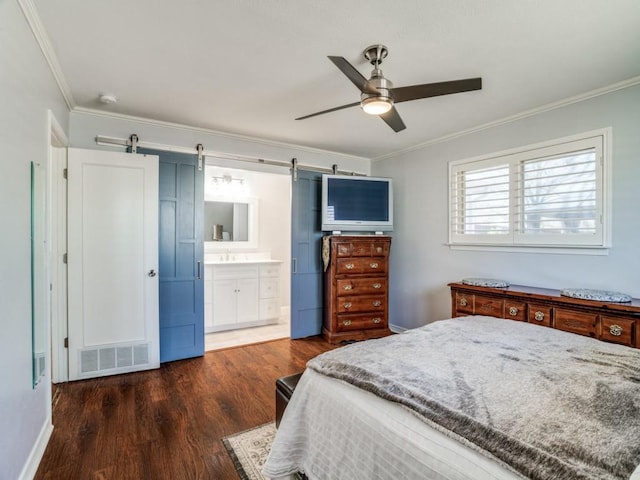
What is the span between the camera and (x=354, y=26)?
1.82 meters

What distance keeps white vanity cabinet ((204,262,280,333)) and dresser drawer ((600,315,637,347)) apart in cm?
369

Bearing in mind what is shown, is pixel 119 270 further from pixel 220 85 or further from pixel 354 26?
pixel 354 26

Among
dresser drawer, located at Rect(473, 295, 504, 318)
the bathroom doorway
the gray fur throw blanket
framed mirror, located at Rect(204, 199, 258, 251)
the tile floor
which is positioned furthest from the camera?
framed mirror, located at Rect(204, 199, 258, 251)

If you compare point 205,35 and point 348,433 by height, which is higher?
point 205,35

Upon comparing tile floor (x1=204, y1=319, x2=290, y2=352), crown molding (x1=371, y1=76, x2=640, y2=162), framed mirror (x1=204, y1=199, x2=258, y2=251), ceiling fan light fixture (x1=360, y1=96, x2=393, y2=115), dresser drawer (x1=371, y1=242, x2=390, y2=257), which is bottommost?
tile floor (x1=204, y1=319, x2=290, y2=352)

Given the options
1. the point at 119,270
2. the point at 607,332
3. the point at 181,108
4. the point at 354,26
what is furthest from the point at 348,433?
the point at 181,108

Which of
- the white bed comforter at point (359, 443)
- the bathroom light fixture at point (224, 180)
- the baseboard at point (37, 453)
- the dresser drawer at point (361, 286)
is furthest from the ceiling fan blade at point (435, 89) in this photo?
the bathroom light fixture at point (224, 180)

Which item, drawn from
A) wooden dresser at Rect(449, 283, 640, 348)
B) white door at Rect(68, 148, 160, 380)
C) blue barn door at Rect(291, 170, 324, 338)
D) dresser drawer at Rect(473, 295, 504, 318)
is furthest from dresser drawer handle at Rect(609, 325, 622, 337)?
white door at Rect(68, 148, 160, 380)

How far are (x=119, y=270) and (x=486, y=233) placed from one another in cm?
362

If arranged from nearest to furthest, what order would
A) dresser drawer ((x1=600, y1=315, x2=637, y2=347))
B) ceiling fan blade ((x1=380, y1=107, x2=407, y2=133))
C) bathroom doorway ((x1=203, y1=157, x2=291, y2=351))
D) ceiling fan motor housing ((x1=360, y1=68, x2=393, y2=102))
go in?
ceiling fan motor housing ((x1=360, y1=68, x2=393, y2=102)) → dresser drawer ((x1=600, y1=315, x2=637, y2=347)) → ceiling fan blade ((x1=380, y1=107, x2=407, y2=133)) → bathroom doorway ((x1=203, y1=157, x2=291, y2=351))

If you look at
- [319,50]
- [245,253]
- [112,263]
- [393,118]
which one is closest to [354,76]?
[319,50]

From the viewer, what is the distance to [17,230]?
159 cm

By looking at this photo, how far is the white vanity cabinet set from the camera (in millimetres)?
4367

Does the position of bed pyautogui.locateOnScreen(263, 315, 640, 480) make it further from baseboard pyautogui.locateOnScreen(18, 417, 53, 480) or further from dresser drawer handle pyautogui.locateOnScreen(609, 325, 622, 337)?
baseboard pyautogui.locateOnScreen(18, 417, 53, 480)
